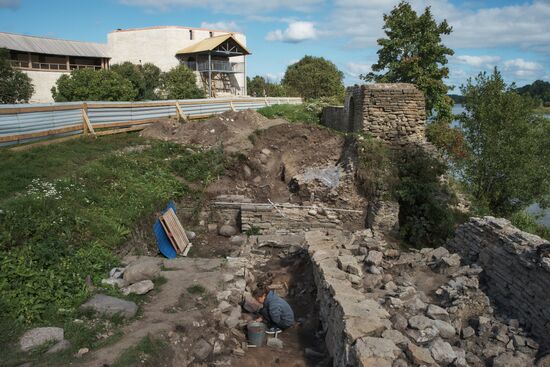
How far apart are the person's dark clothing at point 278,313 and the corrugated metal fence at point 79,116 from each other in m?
7.99

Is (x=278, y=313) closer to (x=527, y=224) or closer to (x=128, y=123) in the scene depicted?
(x=527, y=224)

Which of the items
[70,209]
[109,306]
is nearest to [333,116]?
[70,209]

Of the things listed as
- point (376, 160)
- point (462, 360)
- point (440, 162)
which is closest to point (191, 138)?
point (376, 160)

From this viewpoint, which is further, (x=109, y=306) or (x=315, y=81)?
(x=315, y=81)

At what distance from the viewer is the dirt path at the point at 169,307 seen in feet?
15.0

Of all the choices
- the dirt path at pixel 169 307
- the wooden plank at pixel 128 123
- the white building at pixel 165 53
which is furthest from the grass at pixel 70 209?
the white building at pixel 165 53

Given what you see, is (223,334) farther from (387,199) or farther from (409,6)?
(409,6)

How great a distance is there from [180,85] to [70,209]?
1002 inches

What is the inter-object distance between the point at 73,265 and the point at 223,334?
243cm

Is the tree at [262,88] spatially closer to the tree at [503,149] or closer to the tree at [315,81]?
the tree at [315,81]

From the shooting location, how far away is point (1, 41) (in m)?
30.9

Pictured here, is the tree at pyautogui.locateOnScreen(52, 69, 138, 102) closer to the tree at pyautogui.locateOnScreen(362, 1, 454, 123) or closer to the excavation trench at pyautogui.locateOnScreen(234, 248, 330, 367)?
the tree at pyautogui.locateOnScreen(362, 1, 454, 123)

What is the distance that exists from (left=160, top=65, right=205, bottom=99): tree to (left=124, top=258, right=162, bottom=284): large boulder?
1016 inches

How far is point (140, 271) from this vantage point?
21.0ft
